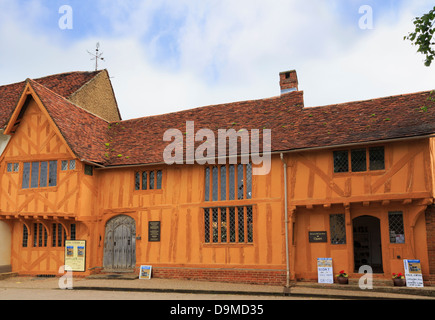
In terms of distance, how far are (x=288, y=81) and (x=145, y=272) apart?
982 centimetres

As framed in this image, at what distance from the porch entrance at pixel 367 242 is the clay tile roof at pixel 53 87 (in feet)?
50.8

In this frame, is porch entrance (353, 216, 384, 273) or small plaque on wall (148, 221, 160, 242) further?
porch entrance (353, 216, 384, 273)

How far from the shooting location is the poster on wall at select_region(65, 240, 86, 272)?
16266 mm

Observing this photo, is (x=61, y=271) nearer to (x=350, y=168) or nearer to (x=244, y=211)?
(x=244, y=211)

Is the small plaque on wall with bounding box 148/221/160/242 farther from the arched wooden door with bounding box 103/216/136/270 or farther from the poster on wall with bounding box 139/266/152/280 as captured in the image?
the poster on wall with bounding box 139/266/152/280

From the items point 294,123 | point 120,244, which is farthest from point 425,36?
point 120,244

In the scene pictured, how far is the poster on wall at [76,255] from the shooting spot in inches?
640

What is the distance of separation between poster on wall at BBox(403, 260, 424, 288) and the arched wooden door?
972 cm

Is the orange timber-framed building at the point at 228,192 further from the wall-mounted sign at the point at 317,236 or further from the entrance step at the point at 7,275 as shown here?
the entrance step at the point at 7,275

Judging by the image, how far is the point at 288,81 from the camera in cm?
1808

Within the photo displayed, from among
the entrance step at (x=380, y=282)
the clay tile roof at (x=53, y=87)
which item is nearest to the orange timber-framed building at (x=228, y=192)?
the entrance step at (x=380, y=282)

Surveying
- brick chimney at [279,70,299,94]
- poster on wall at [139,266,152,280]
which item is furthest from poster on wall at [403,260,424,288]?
poster on wall at [139,266,152,280]

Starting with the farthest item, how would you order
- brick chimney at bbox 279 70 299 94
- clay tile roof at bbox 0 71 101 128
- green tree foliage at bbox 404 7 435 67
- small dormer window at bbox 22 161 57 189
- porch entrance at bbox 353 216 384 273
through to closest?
clay tile roof at bbox 0 71 101 128, porch entrance at bbox 353 216 384 273, brick chimney at bbox 279 70 299 94, small dormer window at bbox 22 161 57 189, green tree foliage at bbox 404 7 435 67

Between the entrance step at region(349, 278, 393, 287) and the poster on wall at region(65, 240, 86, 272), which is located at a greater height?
the poster on wall at region(65, 240, 86, 272)
